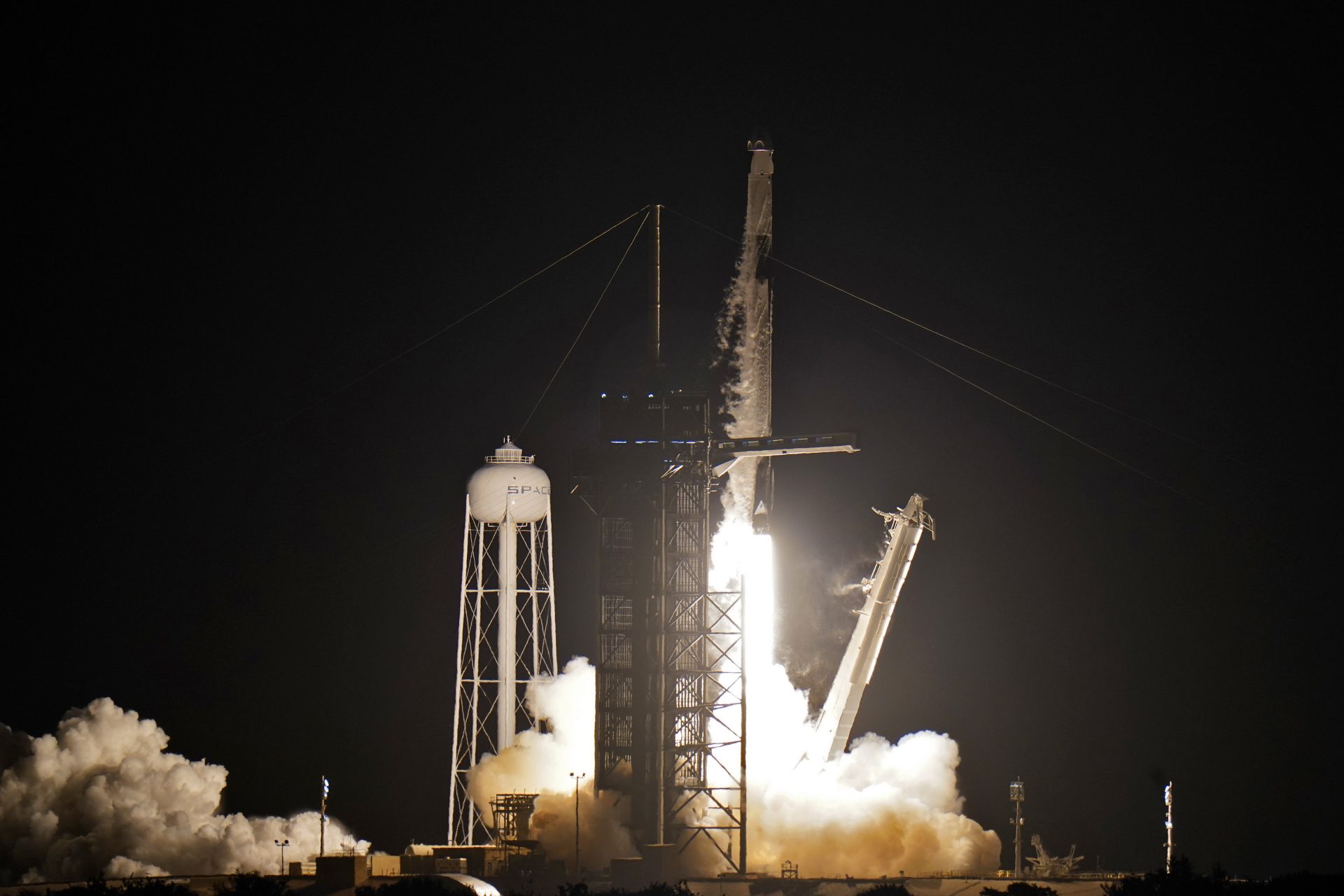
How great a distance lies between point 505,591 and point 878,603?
415 inches

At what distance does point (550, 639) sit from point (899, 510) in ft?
41.3

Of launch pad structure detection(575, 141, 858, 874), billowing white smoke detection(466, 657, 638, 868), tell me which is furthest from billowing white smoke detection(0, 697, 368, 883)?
launch pad structure detection(575, 141, 858, 874)

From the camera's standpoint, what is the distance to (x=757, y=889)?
184 feet

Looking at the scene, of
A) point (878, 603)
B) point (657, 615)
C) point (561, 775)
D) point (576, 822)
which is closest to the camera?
point (576, 822)

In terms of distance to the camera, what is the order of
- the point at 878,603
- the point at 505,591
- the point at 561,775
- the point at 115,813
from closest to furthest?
the point at 878,603 → the point at 115,813 → the point at 561,775 → the point at 505,591


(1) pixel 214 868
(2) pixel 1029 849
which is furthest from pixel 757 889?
(2) pixel 1029 849

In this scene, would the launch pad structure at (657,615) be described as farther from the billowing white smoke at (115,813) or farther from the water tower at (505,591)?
the billowing white smoke at (115,813)

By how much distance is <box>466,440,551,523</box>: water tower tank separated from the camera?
64.9 m

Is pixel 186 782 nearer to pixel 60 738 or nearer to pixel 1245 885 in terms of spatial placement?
pixel 60 738

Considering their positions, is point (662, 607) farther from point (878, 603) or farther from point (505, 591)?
point (505, 591)

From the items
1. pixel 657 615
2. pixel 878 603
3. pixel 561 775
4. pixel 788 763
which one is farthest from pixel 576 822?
pixel 878 603

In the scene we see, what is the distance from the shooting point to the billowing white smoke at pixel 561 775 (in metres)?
58.8

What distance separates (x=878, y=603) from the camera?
198ft

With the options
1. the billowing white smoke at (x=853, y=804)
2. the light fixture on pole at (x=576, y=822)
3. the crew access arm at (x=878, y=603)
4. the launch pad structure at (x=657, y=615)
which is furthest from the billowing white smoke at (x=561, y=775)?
the crew access arm at (x=878, y=603)
